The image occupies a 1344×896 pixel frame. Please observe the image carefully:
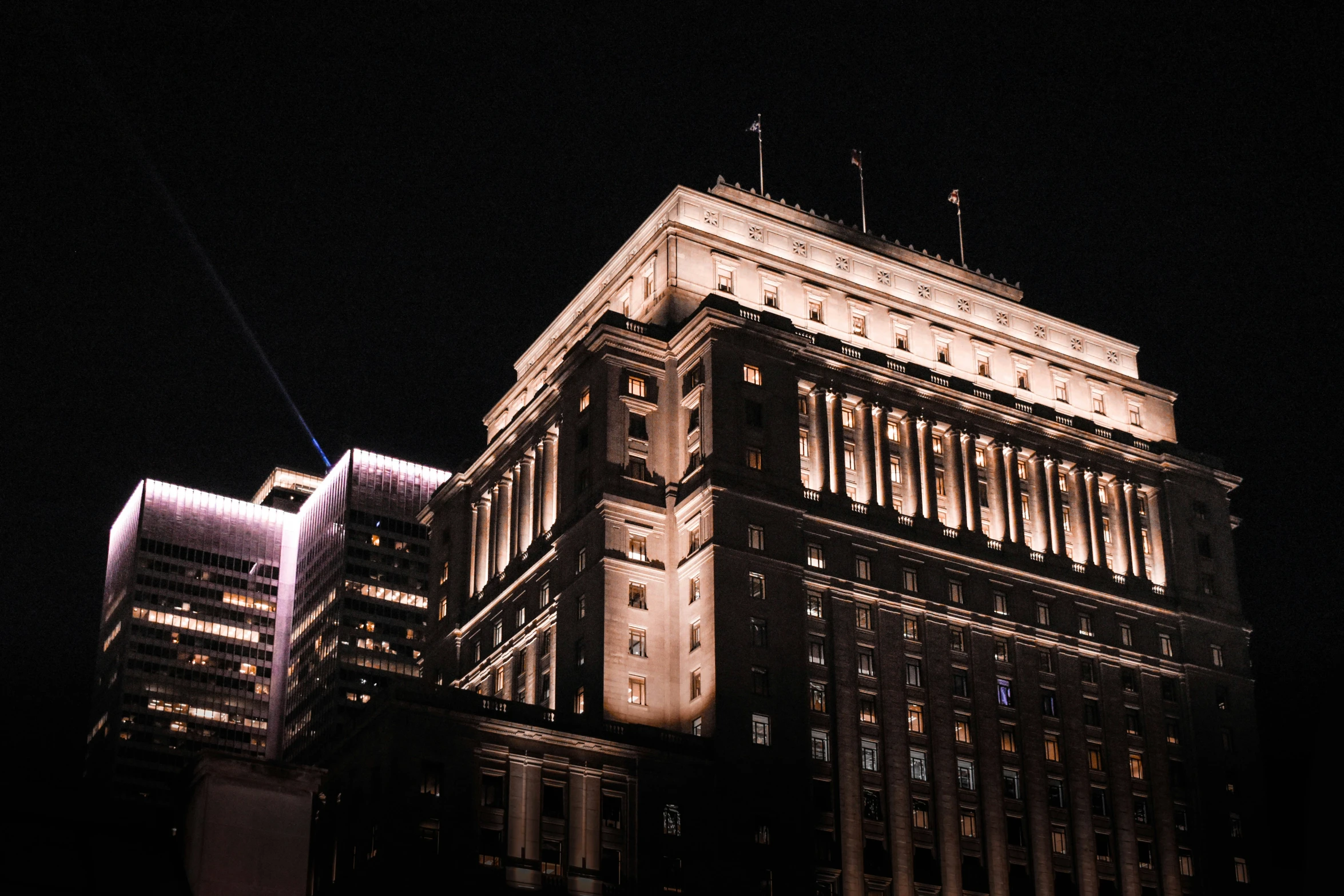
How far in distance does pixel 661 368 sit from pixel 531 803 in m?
34.7

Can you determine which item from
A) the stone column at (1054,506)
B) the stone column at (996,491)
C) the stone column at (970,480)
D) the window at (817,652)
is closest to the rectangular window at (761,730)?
the window at (817,652)

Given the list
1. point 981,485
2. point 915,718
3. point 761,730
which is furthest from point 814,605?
point 981,485

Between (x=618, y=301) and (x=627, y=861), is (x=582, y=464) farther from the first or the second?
(x=627, y=861)

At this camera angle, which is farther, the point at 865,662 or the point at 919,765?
the point at 865,662

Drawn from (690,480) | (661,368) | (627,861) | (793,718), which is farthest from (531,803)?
(661,368)

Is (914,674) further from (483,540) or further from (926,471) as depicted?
(483,540)

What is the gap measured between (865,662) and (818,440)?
16.2m

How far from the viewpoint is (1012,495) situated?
127312 mm

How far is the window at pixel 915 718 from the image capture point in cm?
11312

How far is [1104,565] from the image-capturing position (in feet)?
423

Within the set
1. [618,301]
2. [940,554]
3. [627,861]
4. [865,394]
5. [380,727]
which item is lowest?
[627,861]

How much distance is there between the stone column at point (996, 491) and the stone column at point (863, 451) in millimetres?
11140

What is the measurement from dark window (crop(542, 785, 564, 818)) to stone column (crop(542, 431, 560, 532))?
968 inches

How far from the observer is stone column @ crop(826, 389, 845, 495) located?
118 m
